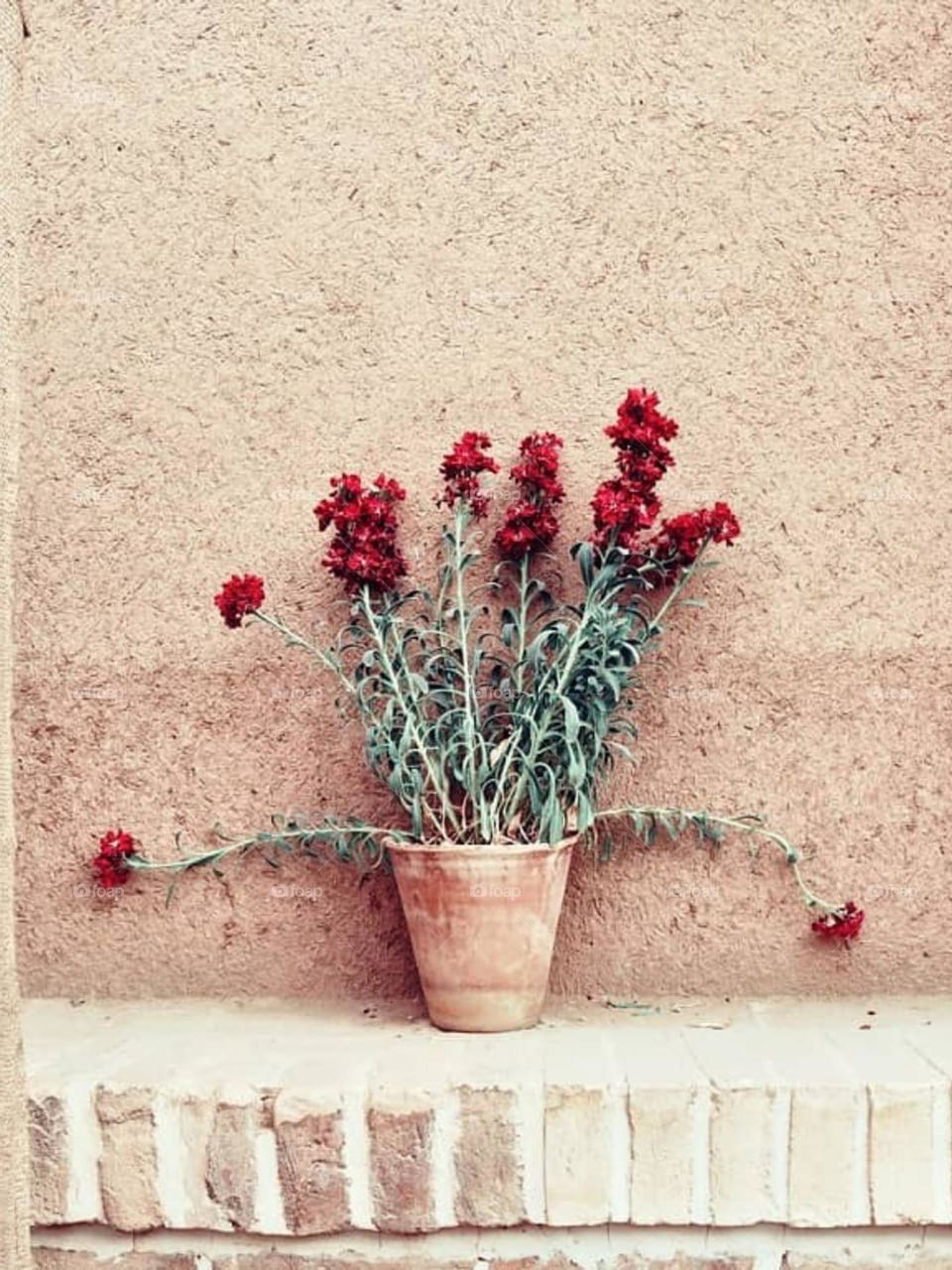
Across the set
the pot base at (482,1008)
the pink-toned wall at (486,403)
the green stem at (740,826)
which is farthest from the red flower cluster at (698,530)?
the pot base at (482,1008)

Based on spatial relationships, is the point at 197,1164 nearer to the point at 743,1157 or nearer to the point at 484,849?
the point at 484,849

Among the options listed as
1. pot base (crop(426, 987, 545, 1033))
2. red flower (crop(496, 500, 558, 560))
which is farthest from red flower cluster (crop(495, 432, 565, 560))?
pot base (crop(426, 987, 545, 1033))

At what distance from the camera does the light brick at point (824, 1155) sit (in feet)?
5.93

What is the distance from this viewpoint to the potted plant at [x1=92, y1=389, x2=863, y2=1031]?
2.07 metres

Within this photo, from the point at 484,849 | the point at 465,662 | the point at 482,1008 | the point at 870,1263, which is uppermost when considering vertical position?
the point at 465,662

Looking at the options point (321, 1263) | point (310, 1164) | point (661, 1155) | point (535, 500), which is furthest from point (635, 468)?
point (321, 1263)

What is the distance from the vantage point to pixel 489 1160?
1.83 meters

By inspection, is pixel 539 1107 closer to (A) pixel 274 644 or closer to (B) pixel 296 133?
(A) pixel 274 644

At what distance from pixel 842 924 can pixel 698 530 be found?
25.7 inches

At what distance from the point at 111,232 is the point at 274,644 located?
78cm

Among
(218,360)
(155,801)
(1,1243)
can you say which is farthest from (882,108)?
(1,1243)

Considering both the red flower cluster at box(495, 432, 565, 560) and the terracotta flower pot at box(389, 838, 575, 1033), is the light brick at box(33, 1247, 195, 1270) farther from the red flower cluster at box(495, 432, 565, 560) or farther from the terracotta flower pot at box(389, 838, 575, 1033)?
the red flower cluster at box(495, 432, 565, 560)

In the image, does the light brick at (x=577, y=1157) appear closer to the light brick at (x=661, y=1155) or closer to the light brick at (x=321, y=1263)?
the light brick at (x=661, y=1155)

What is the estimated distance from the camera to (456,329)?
7.86 ft
